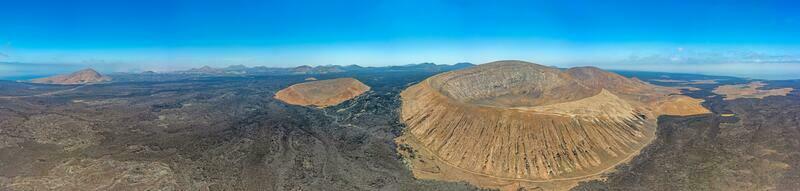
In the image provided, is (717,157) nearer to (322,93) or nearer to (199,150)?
(199,150)

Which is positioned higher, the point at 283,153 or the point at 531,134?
the point at 531,134

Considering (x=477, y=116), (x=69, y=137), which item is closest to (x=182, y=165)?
(x=69, y=137)

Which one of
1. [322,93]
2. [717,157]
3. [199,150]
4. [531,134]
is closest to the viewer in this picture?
[717,157]

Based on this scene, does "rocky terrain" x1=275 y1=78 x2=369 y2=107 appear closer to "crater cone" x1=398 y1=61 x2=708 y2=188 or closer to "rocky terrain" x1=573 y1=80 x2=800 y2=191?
"crater cone" x1=398 y1=61 x2=708 y2=188

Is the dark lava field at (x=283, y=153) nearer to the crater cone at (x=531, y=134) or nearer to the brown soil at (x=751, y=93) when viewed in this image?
the crater cone at (x=531, y=134)

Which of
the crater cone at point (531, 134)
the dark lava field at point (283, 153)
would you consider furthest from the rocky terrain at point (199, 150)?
the crater cone at point (531, 134)

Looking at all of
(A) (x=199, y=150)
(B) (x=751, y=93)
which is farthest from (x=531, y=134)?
(B) (x=751, y=93)
